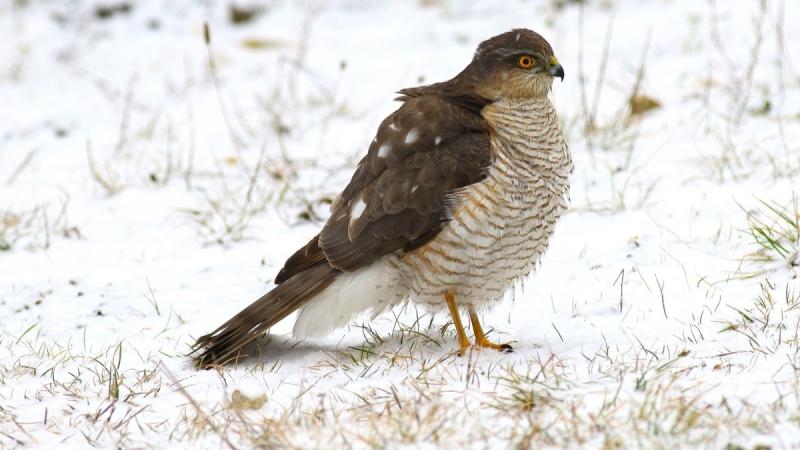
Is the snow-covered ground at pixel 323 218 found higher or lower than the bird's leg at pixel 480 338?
higher

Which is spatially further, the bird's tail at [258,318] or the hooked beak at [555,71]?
the hooked beak at [555,71]

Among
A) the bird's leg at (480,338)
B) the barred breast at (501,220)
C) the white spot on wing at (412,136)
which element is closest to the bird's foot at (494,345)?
the bird's leg at (480,338)

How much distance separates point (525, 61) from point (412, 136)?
632 millimetres

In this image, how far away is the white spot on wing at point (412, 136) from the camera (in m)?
4.50

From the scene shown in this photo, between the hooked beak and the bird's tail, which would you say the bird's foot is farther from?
the hooked beak

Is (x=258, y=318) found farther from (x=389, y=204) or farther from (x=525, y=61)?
(x=525, y=61)

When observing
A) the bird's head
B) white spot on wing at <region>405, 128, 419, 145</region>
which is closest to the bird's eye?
the bird's head

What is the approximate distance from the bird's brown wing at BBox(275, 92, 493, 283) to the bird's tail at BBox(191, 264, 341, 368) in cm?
7

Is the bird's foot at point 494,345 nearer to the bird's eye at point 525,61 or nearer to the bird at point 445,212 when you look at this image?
the bird at point 445,212

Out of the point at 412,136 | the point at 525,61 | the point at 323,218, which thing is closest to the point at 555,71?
the point at 525,61

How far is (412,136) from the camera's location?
14.8 feet

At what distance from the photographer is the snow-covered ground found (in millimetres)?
3660

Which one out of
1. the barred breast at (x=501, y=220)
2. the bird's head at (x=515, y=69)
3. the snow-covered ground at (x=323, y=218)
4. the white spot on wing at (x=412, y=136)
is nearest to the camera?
the snow-covered ground at (x=323, y=218)

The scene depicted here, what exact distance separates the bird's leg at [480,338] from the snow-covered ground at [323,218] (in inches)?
2.9
